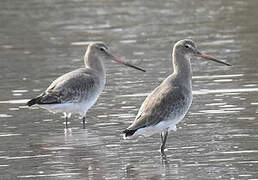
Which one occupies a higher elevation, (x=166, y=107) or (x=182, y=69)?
(x=182, y=69)

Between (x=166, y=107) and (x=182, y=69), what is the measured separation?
988mm

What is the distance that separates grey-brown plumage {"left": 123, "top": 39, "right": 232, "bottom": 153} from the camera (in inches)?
496

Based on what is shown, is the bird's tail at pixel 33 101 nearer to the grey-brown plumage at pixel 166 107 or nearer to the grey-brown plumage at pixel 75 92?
the grey-brown plumage at pixel 75 92

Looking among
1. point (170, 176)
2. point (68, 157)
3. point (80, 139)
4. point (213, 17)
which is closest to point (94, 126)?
point (80, 139)

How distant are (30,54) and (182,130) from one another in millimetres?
8252

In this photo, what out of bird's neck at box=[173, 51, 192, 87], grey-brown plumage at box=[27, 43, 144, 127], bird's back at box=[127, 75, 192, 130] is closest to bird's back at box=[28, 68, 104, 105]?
grey-brown plumage at box=[27, 43, 144, 127]

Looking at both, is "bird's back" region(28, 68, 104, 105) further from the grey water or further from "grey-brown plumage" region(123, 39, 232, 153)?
"grey-brown plumage" region(123, 39, 232, 153)

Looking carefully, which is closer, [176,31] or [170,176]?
[170,176]

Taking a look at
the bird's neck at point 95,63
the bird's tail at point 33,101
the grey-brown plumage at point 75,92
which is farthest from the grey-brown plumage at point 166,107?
the bird's neck at point 95,63

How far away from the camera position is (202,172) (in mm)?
11625

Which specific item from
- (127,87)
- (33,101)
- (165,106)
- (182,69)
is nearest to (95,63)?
(127,87)

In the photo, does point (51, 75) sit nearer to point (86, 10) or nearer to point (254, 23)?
point (254, 23)

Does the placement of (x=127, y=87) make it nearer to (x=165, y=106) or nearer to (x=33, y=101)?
(x=33, y=101)

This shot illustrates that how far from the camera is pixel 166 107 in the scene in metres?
12.9
